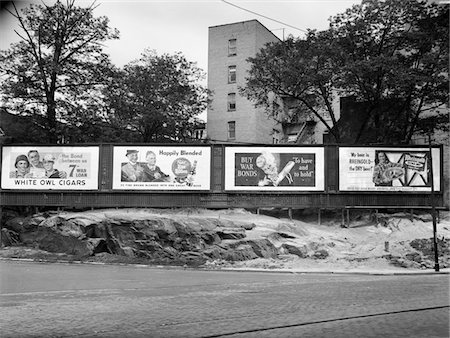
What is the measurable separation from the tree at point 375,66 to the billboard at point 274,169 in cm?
619

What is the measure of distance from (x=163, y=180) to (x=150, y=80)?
51.5ft

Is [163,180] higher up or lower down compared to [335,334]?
higher up

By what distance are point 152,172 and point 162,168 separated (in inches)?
26.5

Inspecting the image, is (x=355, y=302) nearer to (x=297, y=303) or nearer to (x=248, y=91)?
(x=297, y=303)

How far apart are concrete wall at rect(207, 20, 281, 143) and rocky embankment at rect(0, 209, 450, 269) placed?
23925 millimetres

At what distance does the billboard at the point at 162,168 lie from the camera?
31.7m

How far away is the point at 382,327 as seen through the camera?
806 cm

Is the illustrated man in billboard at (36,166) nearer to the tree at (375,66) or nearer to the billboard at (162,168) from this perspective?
the billboard at (162,168)

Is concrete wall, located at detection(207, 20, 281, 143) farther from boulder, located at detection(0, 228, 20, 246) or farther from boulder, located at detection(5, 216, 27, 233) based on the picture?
boulder, located at detection(0, 228, 20, 246)

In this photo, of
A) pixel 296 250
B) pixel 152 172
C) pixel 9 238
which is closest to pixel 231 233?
pixel 296 250

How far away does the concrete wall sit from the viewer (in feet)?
179

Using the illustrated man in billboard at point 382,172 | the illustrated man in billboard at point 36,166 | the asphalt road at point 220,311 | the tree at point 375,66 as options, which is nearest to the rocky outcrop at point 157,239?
the illustrated man in billboard at point 36,166

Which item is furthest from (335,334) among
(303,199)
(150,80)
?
(150,80)

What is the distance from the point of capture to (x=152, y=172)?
31906mm
